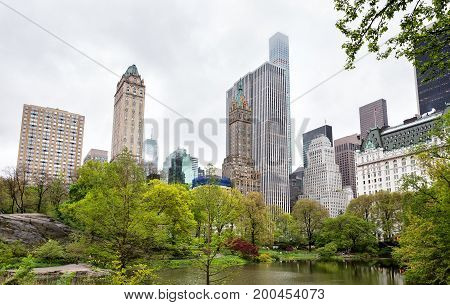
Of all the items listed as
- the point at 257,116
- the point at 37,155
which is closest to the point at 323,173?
the point at 257,116

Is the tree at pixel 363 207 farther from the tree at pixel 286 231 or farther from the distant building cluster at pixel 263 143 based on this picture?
the distant building cluster at pixel 263 143

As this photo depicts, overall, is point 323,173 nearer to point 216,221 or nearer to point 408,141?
point 408,141

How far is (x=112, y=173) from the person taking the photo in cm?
1180

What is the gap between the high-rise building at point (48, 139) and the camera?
9594cm

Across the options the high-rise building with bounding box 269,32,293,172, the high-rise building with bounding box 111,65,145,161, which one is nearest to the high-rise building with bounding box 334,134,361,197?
the high-rise building with bounding box 269,32,293,172

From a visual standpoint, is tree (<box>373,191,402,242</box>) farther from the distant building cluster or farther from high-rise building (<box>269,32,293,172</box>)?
high-rise building (<box>269,32,293,172</box>)

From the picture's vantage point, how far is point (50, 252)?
20219mm

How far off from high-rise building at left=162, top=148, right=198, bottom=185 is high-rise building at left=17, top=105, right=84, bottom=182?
28.7m

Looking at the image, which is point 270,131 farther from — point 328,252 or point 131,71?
point 328,252

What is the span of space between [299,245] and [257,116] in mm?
74247

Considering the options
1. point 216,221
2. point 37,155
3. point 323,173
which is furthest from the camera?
point 323,173

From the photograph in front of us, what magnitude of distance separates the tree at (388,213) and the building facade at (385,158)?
904 inches

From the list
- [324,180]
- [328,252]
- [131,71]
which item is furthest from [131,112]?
[324,180]

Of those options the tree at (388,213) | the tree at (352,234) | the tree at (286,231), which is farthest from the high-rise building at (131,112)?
the tree at (388,213)
